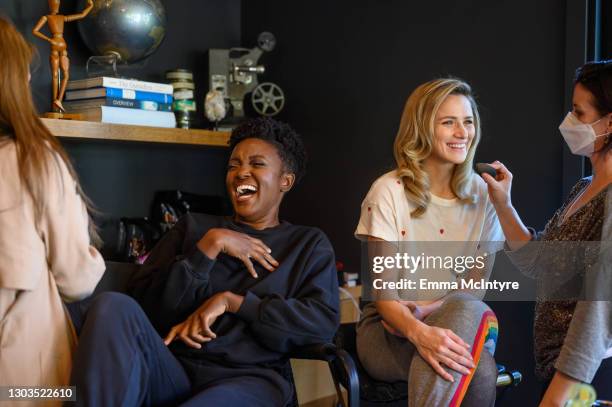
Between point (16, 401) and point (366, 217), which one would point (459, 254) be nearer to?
point (366, 217)

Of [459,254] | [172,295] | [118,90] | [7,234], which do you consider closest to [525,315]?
[459,254]

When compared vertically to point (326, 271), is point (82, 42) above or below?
above

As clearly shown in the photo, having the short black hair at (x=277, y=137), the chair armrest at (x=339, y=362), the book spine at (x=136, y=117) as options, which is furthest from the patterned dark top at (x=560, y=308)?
the book spine at (x=136, y=117)

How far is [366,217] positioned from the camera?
90.5 inches

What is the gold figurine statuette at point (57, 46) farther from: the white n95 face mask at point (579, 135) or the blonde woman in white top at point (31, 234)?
the white n95 face mask at point (579, 135)

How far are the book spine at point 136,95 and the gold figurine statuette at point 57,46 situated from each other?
0.17 metres

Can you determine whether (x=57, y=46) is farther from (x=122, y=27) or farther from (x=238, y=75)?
(x=238, y=75)

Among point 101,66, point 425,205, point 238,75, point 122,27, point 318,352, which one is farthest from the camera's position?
point 238,75

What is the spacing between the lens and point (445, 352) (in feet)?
6.39

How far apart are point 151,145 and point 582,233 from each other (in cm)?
187

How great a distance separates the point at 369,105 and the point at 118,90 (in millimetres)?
1018

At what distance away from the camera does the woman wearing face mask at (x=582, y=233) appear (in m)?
1.87

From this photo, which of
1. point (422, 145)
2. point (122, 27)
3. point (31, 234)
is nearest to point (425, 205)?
point (422, 145)

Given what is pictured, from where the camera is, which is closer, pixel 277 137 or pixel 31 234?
→ pixel 31 234
